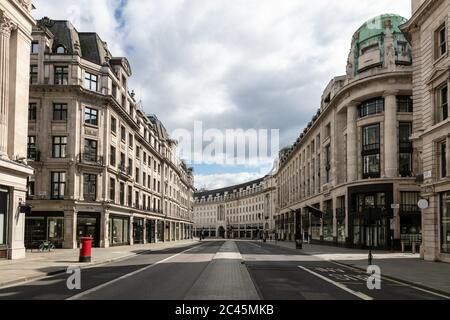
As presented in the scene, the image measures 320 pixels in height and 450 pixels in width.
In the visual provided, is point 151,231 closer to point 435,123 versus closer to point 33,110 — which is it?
point 33,110

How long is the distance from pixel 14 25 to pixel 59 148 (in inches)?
760

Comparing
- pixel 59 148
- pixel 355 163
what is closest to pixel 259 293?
pixel 59 148

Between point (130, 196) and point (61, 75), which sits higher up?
point (61, 75)

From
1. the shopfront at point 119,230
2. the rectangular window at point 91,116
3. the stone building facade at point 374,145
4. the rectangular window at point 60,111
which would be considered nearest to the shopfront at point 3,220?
the rectangular window at point 60,111

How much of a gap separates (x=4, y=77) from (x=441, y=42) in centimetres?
2605

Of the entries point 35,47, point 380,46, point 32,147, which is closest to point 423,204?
point 380,46

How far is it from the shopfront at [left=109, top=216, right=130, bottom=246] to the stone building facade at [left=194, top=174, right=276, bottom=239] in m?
73.2

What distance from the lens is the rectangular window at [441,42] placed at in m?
29.8

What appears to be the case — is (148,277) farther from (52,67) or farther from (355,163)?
(355,163)

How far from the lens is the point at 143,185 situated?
7119 centimetres

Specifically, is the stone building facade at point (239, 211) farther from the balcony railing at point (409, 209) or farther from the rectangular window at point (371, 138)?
the balcony railing at point (409, 209)

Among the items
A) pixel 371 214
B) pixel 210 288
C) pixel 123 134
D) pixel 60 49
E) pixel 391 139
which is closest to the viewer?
pixel 210 288

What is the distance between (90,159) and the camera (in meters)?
48.5
